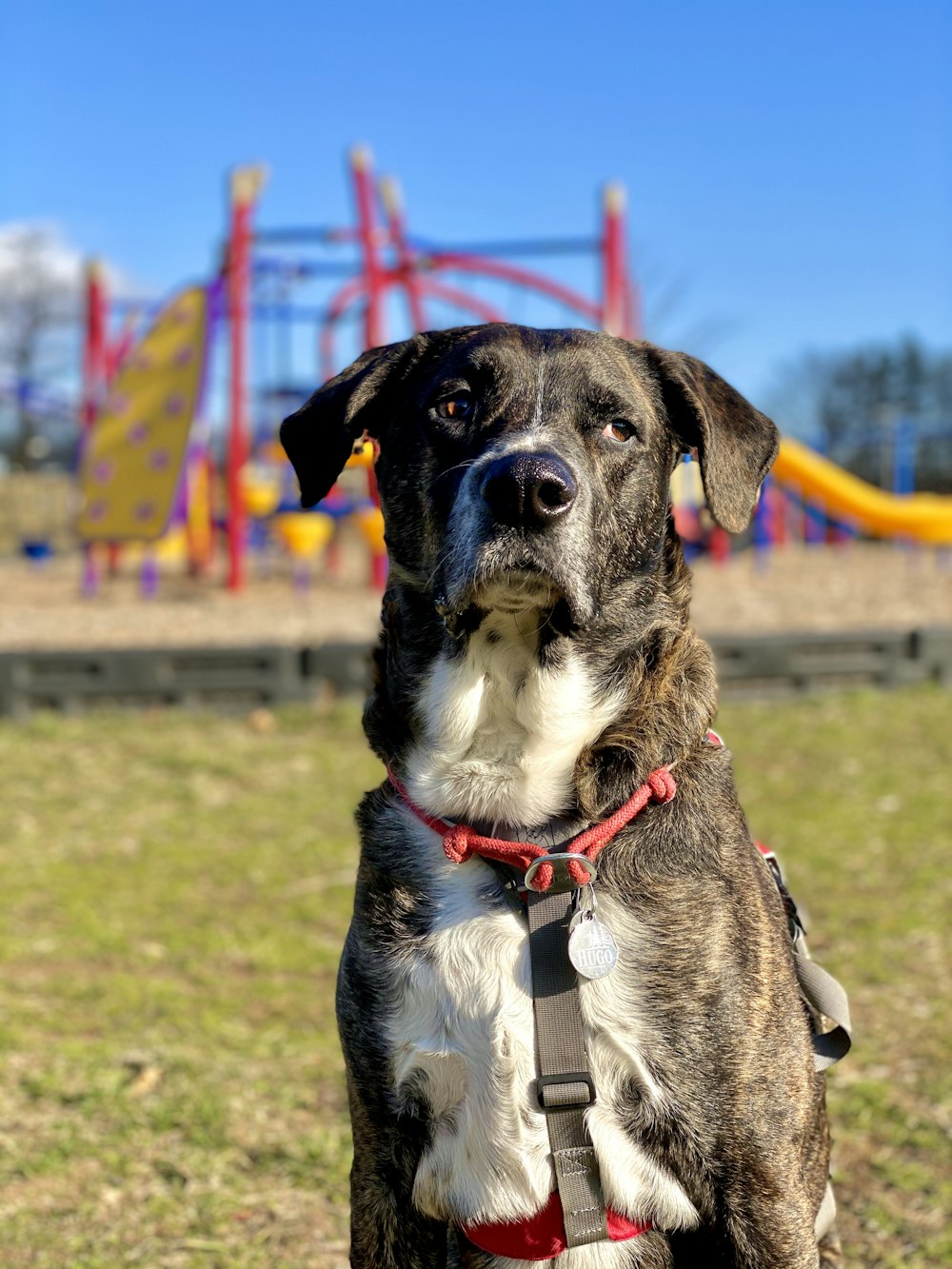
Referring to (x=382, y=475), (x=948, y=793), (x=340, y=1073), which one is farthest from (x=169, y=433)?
(x=382, y=475)

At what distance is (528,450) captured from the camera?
224 cm

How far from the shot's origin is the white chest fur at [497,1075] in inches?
83.0

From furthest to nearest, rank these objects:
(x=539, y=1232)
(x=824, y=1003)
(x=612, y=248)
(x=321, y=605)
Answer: (x=612, y=248)
(x=321, y=605)
(x=824, y=1003)
(x=539, y=1232)

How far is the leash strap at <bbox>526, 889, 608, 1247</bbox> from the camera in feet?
6.80

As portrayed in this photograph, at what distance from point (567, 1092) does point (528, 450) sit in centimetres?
104

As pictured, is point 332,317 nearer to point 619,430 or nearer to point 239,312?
A: point 239,312

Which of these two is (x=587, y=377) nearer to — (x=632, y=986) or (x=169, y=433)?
(x=632, y=986)

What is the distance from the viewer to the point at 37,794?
674 centimetres

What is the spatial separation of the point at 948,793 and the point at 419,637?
5.02m

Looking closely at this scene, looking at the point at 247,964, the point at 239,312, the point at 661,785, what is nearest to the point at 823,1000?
the point at 661,785

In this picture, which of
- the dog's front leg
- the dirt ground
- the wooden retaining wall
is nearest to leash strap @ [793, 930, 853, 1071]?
the dog's front leg

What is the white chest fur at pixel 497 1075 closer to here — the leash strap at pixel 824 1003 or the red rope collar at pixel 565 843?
the red rope collar at pixel 565 843

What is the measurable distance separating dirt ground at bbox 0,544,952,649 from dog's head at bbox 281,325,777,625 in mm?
7233

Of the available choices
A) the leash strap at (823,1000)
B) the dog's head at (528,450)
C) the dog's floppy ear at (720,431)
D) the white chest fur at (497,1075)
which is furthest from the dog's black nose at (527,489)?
the leash strap at (823,1000)
